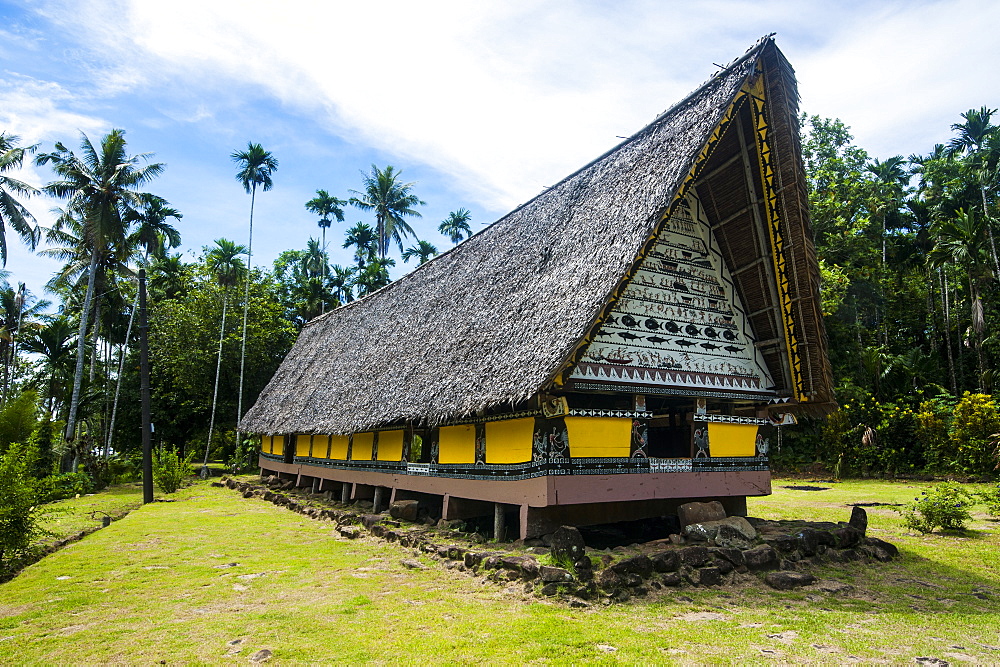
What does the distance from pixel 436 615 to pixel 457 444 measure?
4.35 meters

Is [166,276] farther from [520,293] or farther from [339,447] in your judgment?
[520,293]

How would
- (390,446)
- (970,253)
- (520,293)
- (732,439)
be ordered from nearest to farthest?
(520,293)
(732,439)
(390,446)
(970,253)

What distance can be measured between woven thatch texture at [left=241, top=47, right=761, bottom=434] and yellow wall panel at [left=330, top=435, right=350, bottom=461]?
0.80 metres

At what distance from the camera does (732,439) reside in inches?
368

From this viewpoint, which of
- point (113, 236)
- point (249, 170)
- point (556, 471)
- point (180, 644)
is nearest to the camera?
point (180, 644)

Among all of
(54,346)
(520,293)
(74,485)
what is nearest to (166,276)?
(54,346)

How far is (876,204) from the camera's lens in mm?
29172

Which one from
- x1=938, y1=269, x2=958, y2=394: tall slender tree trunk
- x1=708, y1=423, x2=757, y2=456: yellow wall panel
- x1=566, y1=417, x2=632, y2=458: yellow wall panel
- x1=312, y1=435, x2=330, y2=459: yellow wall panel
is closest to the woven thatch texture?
x1=312, y1=435, x2=330, y2=459: yellow wall panel

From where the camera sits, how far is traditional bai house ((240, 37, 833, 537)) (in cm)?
759

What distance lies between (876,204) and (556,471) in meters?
29.0

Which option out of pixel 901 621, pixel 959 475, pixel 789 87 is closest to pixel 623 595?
pixel 901 621

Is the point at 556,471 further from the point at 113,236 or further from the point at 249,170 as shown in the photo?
the point at 249,170

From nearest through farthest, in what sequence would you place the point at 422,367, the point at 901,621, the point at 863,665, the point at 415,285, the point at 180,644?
1. the point at 863,665
2. the point at 180,644
3. the point at 901,621
4. the point at 422,367
5. the point at 415,285

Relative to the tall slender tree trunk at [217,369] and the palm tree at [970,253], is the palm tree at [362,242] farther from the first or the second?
the palm tree at [970,253]
